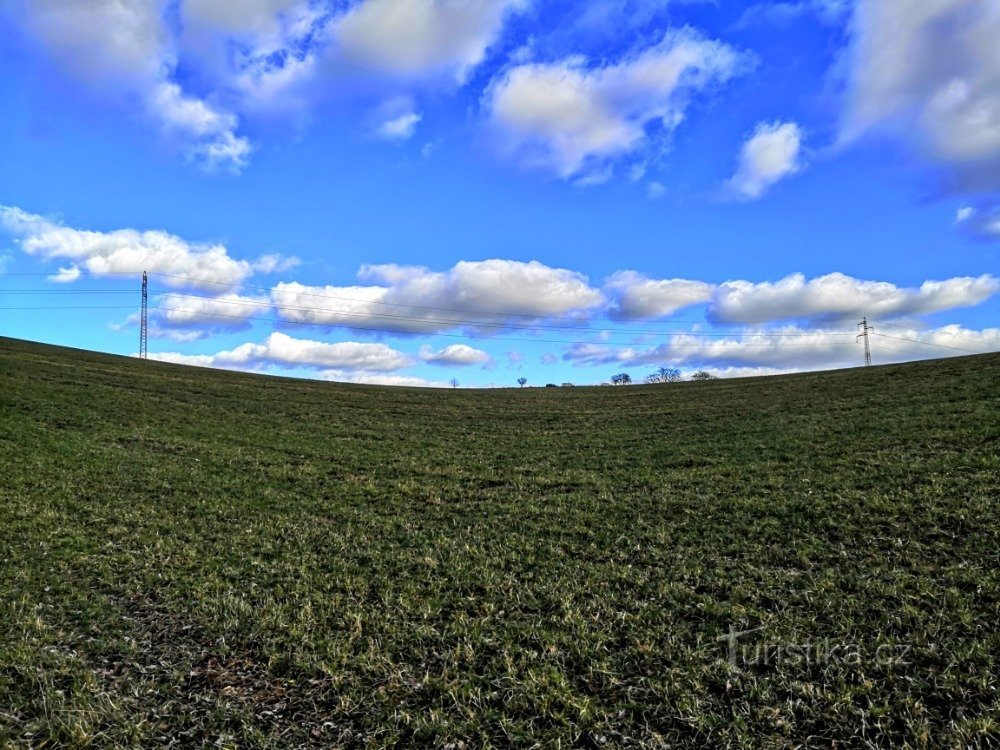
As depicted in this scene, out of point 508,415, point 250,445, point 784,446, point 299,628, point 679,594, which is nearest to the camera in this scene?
point 299,628

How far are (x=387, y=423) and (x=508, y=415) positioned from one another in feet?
29.9

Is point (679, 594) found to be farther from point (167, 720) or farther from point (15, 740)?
point (15, 740)

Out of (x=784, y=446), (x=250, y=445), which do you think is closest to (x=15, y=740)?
(x=250, y=445)

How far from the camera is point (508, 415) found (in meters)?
39.6

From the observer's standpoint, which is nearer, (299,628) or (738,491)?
(299,628)

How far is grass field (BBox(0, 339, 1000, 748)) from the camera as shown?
21.1 feet

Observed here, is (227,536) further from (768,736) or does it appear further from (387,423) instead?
(387,423)

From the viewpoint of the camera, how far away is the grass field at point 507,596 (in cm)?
643

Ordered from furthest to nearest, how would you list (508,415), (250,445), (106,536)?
1. (508,415)
2. (250,445)
3. (106,536)

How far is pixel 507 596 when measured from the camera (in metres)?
9.66

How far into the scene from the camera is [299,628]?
8.66 metres

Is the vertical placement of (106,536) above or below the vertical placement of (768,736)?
above

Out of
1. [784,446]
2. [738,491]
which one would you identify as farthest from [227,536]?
[784,446]

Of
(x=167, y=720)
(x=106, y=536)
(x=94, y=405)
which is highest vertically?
(x=94, y=405)
